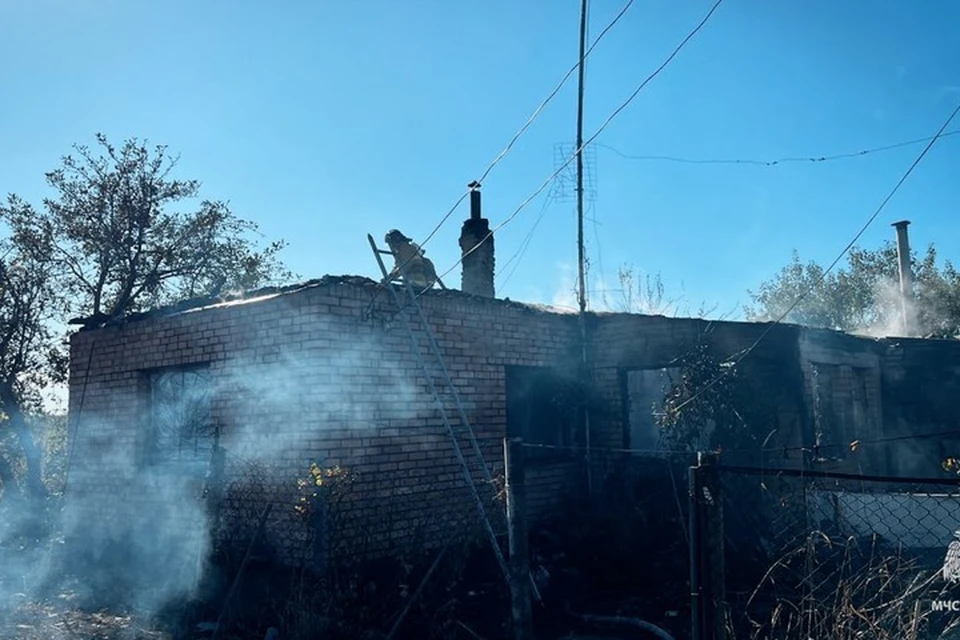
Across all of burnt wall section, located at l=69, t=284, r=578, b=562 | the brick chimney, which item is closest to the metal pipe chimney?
the brick chimney

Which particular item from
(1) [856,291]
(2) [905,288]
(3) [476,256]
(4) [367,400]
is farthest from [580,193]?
(1) [856,291]

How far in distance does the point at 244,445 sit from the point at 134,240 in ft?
31.5

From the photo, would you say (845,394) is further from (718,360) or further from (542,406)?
(542,406)

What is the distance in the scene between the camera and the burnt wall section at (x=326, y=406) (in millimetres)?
7086

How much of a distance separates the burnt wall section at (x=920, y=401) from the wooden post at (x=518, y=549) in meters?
10.9

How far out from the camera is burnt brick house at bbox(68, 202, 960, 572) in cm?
717

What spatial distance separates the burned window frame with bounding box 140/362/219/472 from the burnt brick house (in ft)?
0.08

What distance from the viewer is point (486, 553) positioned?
24.6 feet

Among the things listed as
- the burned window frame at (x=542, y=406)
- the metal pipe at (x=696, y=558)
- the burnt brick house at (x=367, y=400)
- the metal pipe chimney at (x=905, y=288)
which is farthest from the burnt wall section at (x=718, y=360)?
the metal pipe chimney at (x=905, y=288)

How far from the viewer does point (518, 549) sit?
3.63 m

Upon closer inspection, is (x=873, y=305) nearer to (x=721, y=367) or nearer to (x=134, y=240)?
(x=721, y=367)

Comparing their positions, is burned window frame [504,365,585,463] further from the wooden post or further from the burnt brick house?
the wooden post

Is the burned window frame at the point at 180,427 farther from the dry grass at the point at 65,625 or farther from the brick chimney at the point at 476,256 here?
the brick chimney at the point at 476,256

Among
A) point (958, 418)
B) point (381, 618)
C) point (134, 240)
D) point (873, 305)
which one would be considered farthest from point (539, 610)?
point (873, 305)
